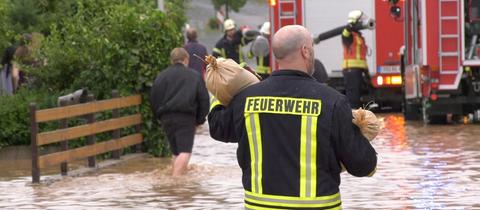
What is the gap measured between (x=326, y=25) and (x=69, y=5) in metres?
5.56

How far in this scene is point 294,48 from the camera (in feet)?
20.6

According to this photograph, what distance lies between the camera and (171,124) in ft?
53.2

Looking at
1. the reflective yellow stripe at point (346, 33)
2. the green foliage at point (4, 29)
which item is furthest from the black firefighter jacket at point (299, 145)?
the reflective yellow stripe at point (346, 33)

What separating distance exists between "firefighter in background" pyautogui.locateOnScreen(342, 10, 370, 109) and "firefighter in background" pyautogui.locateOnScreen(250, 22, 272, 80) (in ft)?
4.57

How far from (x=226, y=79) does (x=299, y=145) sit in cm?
49

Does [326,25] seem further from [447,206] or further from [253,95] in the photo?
[253,95]

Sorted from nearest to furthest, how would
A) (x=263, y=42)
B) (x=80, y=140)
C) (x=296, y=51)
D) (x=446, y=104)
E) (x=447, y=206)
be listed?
(x=296, y=51)
(x=447, y=206)
(x=80, y=140)
(x=446, y=104)
(x=263, y=42)

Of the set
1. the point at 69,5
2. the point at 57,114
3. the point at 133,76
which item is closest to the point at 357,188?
the point at 57,114

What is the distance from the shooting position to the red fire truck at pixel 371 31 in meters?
26.6

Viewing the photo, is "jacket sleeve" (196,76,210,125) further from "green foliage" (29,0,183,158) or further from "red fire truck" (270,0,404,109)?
"red fire truck" (270,0,404,109)

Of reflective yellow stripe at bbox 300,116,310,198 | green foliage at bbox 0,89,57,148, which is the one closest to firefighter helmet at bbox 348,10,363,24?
green foliage at bbox 0,89,57,148

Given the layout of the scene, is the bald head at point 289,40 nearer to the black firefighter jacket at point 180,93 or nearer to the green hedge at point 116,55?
the black firefighter jacket at point 180,93

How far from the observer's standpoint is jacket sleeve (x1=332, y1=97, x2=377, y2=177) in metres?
6.26

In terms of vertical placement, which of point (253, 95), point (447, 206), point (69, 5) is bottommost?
point (447, 206)
